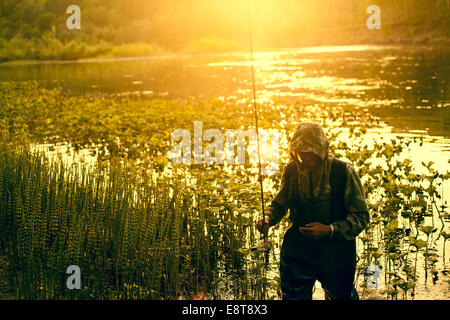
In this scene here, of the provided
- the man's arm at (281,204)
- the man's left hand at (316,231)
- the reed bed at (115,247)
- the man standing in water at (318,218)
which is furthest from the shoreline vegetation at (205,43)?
the man's left hand at (316,231)

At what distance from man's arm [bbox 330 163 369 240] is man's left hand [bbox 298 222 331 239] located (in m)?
0.05

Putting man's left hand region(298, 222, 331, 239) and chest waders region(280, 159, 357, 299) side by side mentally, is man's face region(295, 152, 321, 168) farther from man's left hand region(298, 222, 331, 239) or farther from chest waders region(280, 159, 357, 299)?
man's left hand region(298, 222, 331, 239)

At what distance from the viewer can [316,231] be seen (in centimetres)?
360

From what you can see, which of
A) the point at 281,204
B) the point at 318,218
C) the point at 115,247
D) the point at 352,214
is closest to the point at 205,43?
the point at 115,247

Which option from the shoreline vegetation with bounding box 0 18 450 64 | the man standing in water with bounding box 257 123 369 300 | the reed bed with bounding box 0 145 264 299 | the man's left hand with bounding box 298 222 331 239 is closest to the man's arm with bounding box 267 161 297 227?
the man standing in water with bounding box 257 123 369 300

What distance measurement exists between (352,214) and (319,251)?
38 centimetres

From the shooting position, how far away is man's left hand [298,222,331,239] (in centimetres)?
359

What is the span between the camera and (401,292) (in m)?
5.26

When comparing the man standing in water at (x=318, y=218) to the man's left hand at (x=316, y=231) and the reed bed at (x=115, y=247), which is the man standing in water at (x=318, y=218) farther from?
the reed bed at (x=115, y=247)

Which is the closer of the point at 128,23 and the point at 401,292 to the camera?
the point at 401,292

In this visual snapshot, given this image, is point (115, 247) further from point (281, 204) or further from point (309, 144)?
point (309, 144)

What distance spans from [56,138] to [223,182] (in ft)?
25.6
